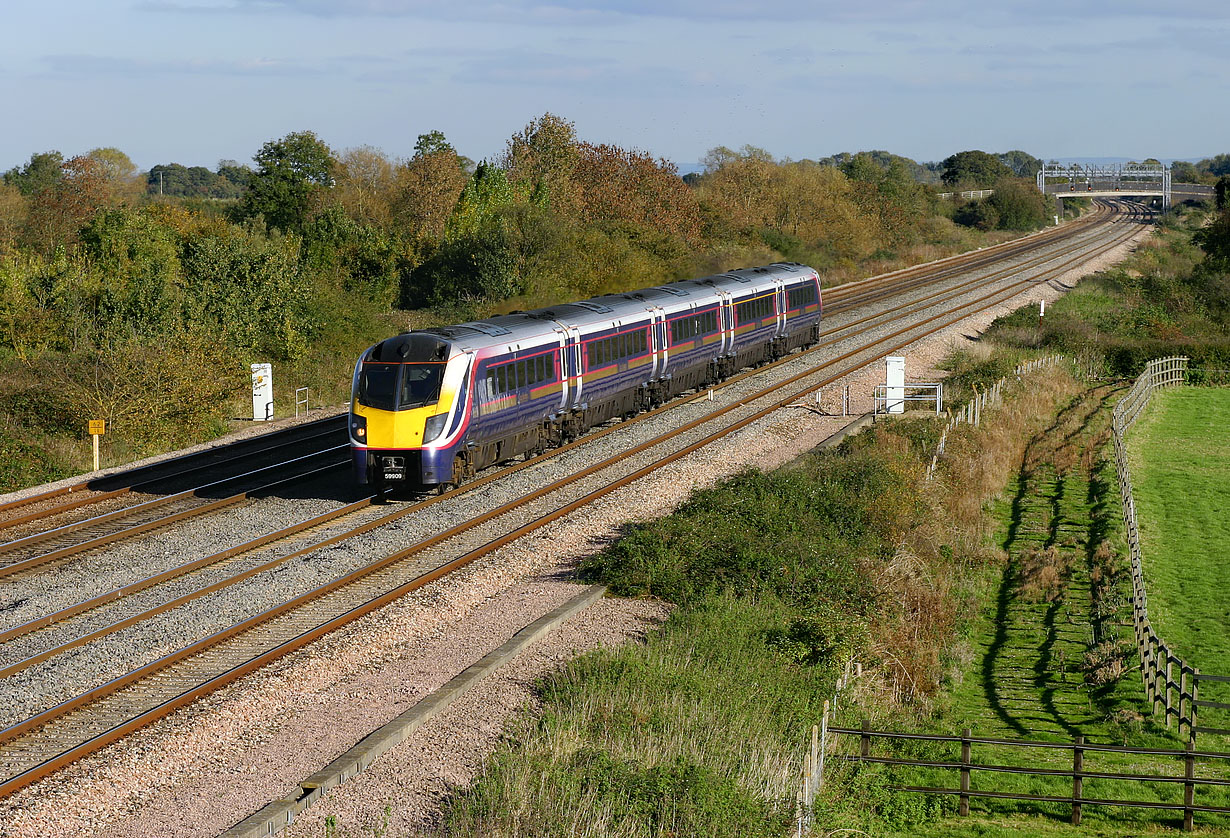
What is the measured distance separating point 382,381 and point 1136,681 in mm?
14010

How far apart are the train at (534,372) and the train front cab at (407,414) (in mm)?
19

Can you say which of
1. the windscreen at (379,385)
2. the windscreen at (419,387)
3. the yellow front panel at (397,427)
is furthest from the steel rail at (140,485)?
the windscreen at (419,387)

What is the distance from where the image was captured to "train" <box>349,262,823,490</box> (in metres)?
23.2

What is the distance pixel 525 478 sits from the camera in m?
26.0

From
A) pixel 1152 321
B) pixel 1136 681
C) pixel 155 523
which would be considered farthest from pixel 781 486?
pixel 1152 321

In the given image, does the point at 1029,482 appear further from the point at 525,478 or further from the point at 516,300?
the point at 516,300

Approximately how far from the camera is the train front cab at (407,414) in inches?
906

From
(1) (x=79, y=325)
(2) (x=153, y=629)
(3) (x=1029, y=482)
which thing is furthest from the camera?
(1) (x=79, y=325)

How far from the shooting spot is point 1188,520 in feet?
99.2

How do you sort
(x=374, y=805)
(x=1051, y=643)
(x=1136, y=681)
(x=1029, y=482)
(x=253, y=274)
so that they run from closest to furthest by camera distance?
(x=374, y=805) → (x=1136, y=681) → (x=1051, y=643) → (x=1029, y=482) → (x=253, y=274)

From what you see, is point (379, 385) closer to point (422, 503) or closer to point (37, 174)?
point (422, 503)

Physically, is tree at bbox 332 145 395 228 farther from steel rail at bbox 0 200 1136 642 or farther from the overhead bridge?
the overhead bridge

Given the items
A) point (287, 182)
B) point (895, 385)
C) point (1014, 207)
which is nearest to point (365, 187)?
point (287, 182)

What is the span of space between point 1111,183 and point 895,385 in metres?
155
